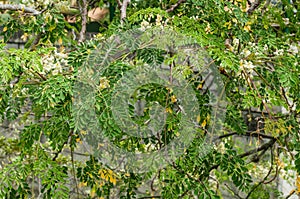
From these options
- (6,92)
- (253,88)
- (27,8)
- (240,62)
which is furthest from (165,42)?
(27,8)

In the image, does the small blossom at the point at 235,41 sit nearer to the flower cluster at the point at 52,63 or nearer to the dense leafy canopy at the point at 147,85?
the dense leafy canopy at the point at 147,85

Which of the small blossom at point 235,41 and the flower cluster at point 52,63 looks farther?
the small blossom at point 235,41

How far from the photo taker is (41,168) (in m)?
2.04

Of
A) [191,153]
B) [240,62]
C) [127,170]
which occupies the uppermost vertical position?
[240,62]

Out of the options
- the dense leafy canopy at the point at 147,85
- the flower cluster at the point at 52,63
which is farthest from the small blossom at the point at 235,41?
the flower cluster at the point at 52,63

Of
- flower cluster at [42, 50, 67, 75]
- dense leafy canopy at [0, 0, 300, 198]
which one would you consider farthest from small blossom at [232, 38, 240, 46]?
flower cluster at [42, 50, 67, 75]

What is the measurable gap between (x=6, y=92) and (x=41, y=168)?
0.31 metres

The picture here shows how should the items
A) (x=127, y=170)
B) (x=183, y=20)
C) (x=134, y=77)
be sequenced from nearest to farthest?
(x=134, y=77) < (x=183, y=20) < (x=127, y=170)

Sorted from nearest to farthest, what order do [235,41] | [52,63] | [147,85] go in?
[52,63] < [147,85] < [235,41]

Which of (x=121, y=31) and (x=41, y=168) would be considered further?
(x=41, y=168)

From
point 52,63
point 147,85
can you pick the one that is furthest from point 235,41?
point 52,63

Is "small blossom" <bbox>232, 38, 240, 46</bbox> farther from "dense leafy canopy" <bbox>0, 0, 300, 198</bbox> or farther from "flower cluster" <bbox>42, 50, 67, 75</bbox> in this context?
"flower cluster" <bbox>42, 50, 67, 75</bbox>

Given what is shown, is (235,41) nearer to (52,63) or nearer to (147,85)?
(147,85)

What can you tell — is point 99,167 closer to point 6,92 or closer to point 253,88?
point 6,92
